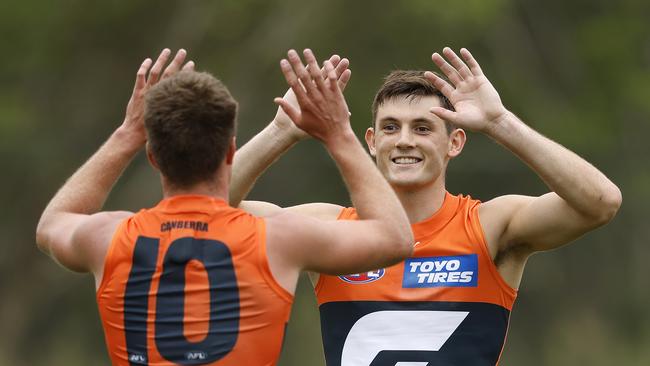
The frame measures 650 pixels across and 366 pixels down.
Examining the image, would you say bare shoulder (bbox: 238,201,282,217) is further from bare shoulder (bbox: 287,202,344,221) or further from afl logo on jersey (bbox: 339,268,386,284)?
afl logo on jersey (bbox: 339,268,386,284)

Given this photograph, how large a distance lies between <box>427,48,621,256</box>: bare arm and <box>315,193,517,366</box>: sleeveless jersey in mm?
341

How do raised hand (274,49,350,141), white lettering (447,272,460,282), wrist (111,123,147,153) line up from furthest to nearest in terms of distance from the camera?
white lettering (447,272,460,282), wrist (111,123,147,153), raised hand (274,49,350,141)

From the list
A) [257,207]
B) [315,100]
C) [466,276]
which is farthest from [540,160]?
[257,207]

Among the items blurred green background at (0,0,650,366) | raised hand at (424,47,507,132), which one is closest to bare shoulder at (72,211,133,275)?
raised hand at (424,47,507,132)

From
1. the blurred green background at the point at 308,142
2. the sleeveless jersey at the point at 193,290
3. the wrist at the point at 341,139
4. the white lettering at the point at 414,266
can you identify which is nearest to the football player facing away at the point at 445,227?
the white lettering at the point at 414,266

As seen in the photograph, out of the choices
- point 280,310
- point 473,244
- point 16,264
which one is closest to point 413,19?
point 16,264

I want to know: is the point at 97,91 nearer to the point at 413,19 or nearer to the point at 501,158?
the point at 413,19

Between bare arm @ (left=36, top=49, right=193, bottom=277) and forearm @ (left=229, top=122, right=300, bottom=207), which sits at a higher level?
forearm @ (left=229, top=122, right=300, bottom=207)

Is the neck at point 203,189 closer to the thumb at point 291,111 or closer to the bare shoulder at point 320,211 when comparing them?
the thumb at point 291,111

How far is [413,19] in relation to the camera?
24.2 m

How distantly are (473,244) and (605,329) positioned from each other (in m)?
17.6

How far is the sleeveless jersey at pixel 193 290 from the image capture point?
4.80 m

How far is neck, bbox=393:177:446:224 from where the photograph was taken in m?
6.61

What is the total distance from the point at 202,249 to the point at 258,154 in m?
1.58
